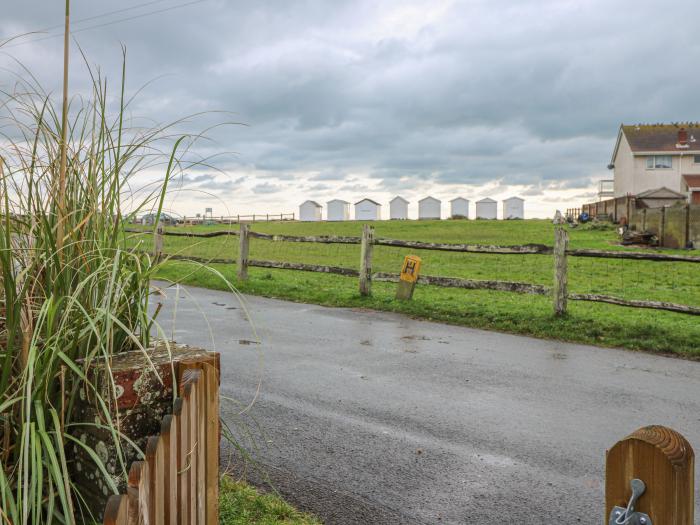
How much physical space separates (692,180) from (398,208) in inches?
1313

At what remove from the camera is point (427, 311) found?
11.2m

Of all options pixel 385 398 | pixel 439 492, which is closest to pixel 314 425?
pixel 385 398

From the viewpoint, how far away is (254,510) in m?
3.54

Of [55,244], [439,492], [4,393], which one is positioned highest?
[55,244]

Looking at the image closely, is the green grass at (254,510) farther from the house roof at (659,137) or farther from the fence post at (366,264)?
the house roof at (659,137)

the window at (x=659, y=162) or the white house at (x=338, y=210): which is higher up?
the window at (x=659, y=162)

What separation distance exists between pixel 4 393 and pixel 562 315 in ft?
30.2

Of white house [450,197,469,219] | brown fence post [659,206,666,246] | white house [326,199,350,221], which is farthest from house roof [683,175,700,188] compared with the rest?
white house [326,199,350,221]

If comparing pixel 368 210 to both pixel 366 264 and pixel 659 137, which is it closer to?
pixel 659 137

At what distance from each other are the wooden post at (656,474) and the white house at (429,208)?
70.3 meters

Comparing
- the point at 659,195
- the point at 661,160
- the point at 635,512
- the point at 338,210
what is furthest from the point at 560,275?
the point at 338,210

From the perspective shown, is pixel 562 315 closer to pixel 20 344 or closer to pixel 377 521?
pixel 377 521

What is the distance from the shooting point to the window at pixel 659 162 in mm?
49500

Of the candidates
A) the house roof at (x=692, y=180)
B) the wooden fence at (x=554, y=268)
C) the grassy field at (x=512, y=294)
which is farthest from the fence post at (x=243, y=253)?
the house roof at (x=692, y=180)
